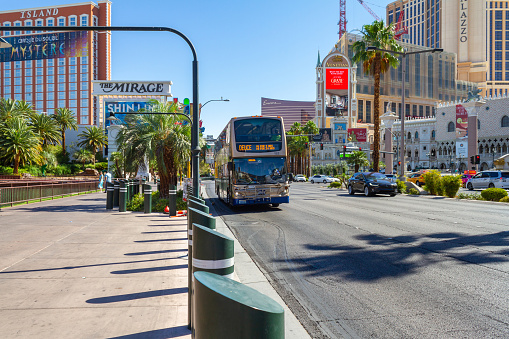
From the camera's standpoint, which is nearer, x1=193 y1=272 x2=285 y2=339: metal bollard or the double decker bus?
x1=193 y1=272 x2=285 y2=339: metal bollard

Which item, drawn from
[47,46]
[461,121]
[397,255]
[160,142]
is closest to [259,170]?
[160,142]

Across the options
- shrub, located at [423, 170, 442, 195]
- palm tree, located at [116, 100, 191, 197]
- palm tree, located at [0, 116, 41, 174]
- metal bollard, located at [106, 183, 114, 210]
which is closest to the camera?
metal bollard, located at [106, 183, 114, 210]

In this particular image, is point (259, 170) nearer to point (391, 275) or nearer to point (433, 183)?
point (391, 275)

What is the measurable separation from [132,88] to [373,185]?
63.9 metres

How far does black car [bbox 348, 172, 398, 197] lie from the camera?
26.9 m

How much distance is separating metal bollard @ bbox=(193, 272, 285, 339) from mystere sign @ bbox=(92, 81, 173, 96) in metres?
80.7

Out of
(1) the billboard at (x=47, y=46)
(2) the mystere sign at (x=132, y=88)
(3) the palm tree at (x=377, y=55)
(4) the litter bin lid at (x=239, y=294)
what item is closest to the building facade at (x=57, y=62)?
(1) the billboard at (x=47, y=46)

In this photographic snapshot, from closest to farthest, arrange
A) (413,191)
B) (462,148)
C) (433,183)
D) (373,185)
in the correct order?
(433,183)
(373,185)
(413,191)
(462,148)

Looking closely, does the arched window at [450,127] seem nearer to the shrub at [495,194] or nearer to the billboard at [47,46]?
the shrub at [495,194]

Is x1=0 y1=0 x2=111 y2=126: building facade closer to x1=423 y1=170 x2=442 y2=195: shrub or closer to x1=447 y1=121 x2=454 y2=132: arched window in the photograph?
x1=447 y1=121 x2=454 y2=132: arched window

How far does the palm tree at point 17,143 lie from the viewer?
1709 inches

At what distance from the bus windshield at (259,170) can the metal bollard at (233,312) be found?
55.2ft

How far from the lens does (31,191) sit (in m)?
22.4

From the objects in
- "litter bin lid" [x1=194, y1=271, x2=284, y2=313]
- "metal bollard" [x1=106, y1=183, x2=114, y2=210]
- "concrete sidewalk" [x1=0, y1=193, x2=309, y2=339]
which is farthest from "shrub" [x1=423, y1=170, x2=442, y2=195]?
"litter bin lid" [x1=194, y1=271, x2=284, y2=313]
